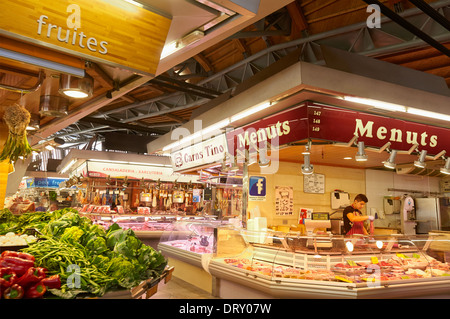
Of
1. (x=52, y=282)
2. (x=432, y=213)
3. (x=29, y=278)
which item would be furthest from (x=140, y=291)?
(x=432, y=213)

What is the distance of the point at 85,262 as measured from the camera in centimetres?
234

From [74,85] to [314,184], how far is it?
6.49m

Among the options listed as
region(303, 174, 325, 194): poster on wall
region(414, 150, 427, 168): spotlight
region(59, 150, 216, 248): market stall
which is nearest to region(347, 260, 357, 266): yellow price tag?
region(414, 150, 427, 168): spotlight

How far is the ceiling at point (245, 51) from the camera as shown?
294 cm

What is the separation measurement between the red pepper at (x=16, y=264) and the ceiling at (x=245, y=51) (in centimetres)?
164

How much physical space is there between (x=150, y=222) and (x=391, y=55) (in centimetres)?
802

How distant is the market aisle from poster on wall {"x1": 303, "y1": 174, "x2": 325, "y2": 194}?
3.63 metres

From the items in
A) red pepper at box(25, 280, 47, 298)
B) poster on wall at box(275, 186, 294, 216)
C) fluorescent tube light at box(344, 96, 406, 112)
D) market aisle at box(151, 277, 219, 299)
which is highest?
fluorescent tube light at box(344, 96, 406, 112)

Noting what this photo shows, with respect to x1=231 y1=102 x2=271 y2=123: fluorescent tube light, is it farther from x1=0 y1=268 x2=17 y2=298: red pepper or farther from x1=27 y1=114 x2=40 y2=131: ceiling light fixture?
x1=0 y1=268 x2=17 y2=298: red pepper

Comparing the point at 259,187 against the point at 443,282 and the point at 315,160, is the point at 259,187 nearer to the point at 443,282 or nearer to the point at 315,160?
the point at 315,160

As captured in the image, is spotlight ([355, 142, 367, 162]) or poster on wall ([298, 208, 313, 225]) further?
poster on wall ([298, 208, 313, 225])

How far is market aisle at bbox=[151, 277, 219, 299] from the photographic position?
585 centimetres
